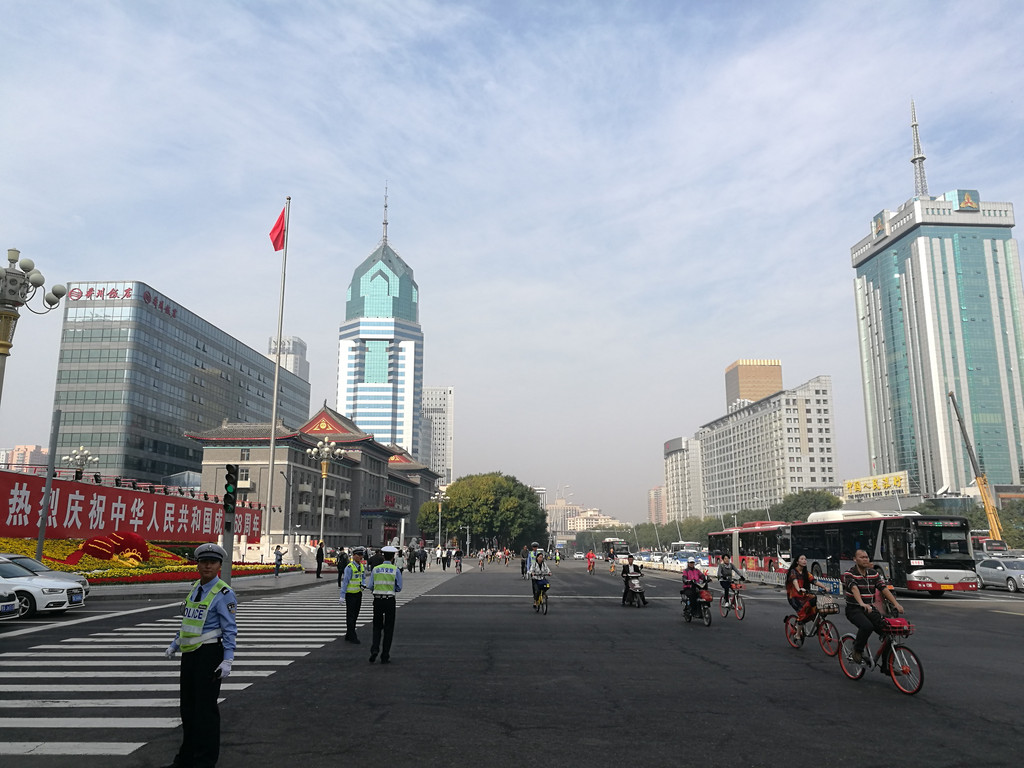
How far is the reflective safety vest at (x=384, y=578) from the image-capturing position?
11.4 meters

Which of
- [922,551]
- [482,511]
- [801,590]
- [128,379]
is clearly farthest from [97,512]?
[482,511]

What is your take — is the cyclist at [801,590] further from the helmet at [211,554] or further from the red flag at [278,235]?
the red flag at [278,235]

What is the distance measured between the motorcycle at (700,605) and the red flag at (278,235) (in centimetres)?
2136

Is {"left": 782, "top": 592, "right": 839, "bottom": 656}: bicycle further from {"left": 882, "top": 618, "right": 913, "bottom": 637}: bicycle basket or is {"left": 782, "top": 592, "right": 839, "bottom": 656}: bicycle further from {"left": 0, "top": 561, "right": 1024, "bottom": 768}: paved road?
{"left": 882, "top": 618, "right": 913, "bottom": 637}: bicycle basket

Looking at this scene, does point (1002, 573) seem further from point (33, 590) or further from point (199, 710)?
point (33, 590)

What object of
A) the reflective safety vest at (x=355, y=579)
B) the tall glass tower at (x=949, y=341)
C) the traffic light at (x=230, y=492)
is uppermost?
the tall glass tower at (x=949, y=341)

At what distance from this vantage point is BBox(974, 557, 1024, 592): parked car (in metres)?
30.7

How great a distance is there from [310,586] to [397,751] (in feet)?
85.7

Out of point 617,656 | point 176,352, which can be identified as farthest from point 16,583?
point 176,352

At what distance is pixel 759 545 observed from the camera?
39406mm

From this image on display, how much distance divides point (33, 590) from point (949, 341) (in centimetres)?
17156

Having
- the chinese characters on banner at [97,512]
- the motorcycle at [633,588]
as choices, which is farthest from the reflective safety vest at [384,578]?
the chinese characters on banner at [97,512]

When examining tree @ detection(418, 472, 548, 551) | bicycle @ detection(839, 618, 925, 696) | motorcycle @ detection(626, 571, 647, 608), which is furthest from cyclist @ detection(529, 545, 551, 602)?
tree @ detection(418, 472, 548, 551)

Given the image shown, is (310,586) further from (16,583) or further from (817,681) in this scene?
(817,681)
